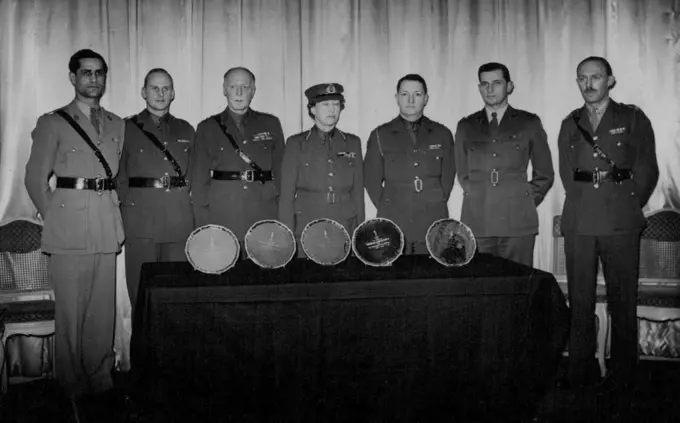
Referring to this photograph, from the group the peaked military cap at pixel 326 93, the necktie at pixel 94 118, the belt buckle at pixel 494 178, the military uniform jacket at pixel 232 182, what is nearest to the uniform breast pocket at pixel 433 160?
the belt buckle at pixel 494 178

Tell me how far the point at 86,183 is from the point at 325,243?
5.02 ft

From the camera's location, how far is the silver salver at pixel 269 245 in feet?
9.93

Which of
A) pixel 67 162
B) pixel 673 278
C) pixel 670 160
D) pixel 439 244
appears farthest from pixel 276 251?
pixel 670 160

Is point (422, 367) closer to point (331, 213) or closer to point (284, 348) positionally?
point (284, 348)

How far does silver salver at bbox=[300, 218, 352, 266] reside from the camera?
311 cm

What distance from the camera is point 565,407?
3514 millimetres

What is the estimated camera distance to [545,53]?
4875mm

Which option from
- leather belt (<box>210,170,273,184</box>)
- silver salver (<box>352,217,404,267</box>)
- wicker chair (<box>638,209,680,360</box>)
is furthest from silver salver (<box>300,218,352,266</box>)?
wicker chair (<box>638,209,680,360</box>)

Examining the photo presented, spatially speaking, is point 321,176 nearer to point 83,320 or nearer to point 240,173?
point 240,173

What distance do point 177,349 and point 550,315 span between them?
1.67m

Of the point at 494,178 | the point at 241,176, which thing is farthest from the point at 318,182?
the point at 494,178

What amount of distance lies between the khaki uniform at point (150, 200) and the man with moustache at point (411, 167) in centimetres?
123

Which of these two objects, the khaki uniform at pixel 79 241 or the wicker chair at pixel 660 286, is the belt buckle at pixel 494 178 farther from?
the khaki uniform at pixel 79 241

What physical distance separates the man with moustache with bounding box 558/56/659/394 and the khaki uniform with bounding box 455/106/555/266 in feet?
0.78
